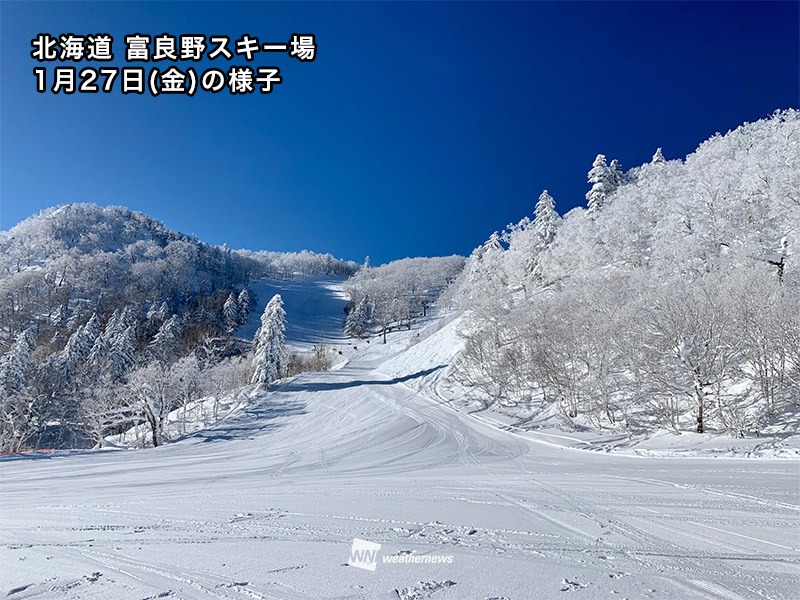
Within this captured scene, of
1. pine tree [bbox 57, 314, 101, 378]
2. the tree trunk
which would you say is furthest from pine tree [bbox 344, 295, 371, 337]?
the tree trunk

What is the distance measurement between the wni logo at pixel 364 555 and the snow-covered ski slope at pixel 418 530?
0.10 meters

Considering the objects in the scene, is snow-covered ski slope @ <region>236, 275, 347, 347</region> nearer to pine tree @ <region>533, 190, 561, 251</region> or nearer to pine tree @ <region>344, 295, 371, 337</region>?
pine tree @ <region>344, 295, 371, 337</region>

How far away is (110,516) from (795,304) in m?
22.5

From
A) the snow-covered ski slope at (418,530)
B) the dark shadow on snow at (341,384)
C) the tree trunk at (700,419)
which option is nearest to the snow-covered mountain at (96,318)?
the dark shadow on snow at (341,384)

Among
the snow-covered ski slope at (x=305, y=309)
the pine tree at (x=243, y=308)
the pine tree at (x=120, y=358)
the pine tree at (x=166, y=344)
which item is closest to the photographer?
the pine tree at (x=120, y=358)

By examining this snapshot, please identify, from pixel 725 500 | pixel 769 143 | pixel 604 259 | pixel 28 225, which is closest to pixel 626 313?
→ pixel 725 500

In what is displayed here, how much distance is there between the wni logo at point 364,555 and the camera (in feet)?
15.8

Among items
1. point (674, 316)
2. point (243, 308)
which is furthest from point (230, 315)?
point (674, 316)

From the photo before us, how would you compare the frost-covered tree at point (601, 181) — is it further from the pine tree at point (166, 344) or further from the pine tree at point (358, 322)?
the pine tree at point (166, 344)

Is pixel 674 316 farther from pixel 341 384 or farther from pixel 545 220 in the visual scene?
pixel 545 220

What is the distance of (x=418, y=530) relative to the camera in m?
6.15

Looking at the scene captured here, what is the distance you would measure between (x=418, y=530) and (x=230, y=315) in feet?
396

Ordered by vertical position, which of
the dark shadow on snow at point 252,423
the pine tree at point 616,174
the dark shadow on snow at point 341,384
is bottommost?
the dark shadow on snow at point 252,423

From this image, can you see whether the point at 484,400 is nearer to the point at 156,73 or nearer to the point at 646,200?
the point at 156,73
